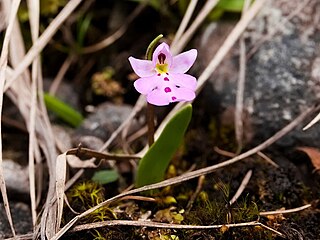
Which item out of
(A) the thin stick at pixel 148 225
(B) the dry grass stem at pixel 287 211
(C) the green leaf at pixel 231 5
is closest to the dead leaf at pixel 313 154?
(B) the dry grass stem at pixel 287 211

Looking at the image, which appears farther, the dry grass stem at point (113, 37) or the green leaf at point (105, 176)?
the dry grass stem at point (113, 37)

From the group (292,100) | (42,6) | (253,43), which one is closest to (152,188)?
(292,100)

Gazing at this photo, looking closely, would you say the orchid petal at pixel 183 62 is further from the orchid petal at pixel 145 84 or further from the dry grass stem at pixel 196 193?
the dry grass stem at pixel 196 193

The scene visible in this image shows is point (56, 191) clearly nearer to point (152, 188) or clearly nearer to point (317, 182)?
point (152, 188)

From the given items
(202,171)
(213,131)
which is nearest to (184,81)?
(202,171)

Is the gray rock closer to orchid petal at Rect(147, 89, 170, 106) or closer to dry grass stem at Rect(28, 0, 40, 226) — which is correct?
dry grass stem at Rect(28, 0, 40, 226)

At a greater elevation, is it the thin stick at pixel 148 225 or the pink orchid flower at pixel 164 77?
the pink orchid flower at pixel 164 77
